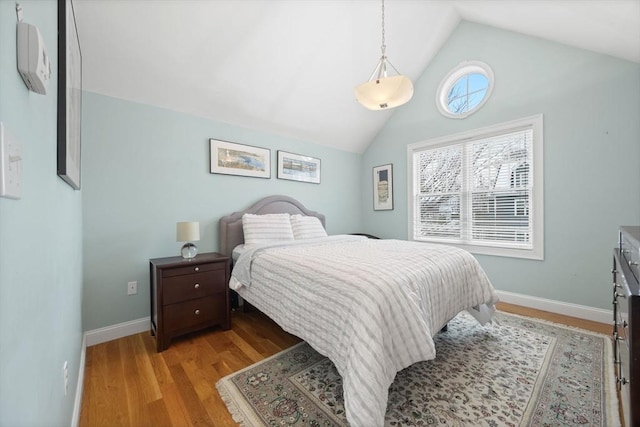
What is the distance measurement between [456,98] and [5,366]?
4.31 metres

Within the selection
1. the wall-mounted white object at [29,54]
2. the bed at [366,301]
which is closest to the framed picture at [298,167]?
the bed at [366,301]

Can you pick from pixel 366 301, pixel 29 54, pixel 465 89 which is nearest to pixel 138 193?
pixel 29 54

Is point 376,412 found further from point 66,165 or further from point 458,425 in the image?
A: point 66,165

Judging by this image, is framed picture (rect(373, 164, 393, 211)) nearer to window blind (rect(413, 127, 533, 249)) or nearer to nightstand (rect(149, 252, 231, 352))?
window blind (rect(413, 127, 533, 249))

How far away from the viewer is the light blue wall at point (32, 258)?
0.51 meters

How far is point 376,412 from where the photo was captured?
112cm

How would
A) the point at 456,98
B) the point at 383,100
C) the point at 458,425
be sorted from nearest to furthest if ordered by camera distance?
1. the point at 458,425
2. the point at 383,100
3. the point at 456,98

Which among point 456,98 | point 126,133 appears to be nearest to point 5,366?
point 126,133

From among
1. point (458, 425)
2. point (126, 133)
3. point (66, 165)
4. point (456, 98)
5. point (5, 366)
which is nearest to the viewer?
point (5, 366)

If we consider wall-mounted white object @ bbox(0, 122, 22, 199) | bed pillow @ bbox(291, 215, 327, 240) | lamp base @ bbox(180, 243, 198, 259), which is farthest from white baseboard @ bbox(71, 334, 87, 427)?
bed pillow @ bbox(291, 215, 327, 240)

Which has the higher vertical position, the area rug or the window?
the window

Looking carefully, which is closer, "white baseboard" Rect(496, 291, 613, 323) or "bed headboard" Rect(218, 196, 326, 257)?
"white baseboard" Rect(496, 291, 613, 323)

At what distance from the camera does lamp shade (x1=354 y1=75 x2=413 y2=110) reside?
6.25 ft

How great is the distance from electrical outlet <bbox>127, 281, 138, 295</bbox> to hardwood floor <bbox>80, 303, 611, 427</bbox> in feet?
1.27
